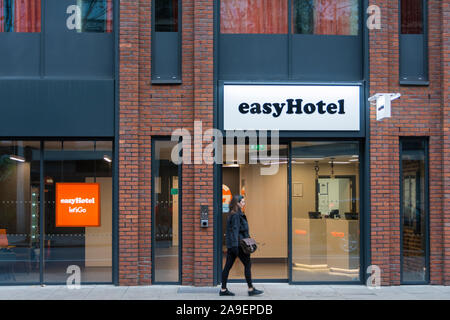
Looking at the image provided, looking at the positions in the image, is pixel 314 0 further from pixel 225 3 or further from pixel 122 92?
pixel 122 92

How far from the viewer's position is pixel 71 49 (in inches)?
Result: 375

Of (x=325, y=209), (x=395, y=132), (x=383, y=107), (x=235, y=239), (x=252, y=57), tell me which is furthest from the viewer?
(x=325, y=209)

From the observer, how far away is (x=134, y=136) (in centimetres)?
932

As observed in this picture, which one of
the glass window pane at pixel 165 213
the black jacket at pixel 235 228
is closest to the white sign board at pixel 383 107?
the black jacket at pixel 235 228

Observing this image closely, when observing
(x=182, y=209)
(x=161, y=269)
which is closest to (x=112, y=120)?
(x=182, y=209)

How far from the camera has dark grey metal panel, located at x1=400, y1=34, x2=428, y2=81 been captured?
32.1 feet

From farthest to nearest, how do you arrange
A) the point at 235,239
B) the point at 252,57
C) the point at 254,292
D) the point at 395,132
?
the point at 252,57, the point at 395,132, the point at 254,292, the point at 235,239

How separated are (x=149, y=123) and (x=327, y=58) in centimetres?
392

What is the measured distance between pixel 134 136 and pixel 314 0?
473 cm

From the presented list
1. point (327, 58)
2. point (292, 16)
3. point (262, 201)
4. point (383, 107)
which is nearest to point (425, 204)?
point (383, 107)

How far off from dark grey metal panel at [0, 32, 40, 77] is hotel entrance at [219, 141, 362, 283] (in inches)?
168

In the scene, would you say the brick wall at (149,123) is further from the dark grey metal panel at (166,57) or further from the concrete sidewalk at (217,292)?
the concrete sidewalk at (217,292)

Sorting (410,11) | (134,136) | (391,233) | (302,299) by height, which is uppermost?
(410,11)

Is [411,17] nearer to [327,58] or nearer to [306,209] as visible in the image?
[327,58]
